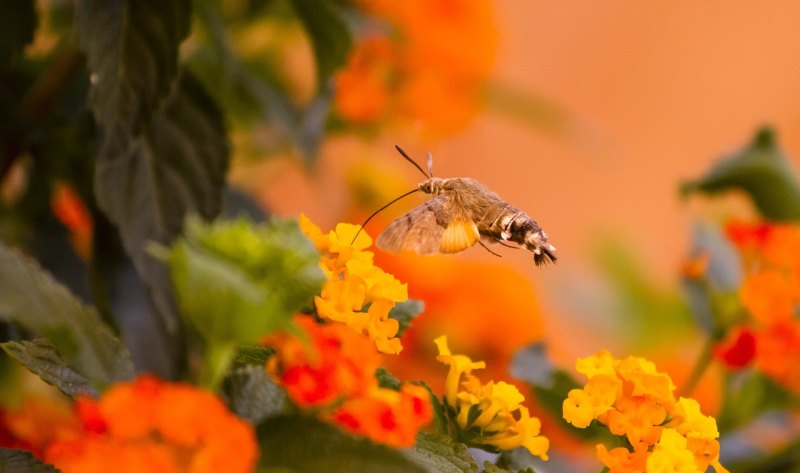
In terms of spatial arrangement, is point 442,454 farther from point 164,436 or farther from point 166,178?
point 166,178

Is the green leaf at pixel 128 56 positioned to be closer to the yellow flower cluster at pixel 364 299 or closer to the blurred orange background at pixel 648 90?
the yellow flower cluster at pixel 364 299

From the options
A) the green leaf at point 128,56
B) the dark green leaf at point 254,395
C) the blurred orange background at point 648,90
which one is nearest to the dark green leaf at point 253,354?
the dark green leaf at point 254,395

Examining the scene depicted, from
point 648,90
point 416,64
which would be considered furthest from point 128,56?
point 648,90

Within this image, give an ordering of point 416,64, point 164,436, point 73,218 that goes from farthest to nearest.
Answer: point 416,64
point 73,218
point 164,436

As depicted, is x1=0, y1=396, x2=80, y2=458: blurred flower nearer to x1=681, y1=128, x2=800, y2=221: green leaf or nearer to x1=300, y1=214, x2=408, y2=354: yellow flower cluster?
x1=300, y1=214, x2=408, y2=354: yellow flower cluster

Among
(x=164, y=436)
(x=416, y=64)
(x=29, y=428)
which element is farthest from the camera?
(x=416, y=64)

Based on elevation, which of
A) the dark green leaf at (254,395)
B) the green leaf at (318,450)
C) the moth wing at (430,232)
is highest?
the moth wing at (430,232)

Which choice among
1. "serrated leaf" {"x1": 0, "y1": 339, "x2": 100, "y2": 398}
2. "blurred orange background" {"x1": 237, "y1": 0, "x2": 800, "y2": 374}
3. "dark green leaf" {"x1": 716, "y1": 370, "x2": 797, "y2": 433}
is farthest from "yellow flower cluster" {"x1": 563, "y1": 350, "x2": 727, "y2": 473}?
"blurred orange background" {"x1": 237, "y1": 0, "x2": 800, "y2": 374}

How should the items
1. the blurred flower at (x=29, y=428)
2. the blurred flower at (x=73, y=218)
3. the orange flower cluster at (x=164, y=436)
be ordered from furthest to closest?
the blurred flower at (x=73, y=218) → the blurred flower at (x=29, y=428) → the orange flower cluster at (x=164, y=436)
